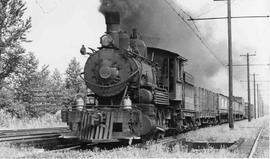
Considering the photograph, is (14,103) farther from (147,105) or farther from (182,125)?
(147,105)

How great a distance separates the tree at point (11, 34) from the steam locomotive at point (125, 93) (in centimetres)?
1077

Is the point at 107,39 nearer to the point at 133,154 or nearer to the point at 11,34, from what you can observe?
the point at 133,154

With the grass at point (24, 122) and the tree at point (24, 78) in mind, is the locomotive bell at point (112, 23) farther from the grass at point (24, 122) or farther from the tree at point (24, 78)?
the tree at point (24, 78)

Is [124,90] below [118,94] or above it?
above

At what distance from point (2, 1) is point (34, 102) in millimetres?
8547

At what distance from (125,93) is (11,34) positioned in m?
13.3

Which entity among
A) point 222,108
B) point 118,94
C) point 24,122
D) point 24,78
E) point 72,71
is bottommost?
point 24,122

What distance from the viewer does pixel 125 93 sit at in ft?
44.4

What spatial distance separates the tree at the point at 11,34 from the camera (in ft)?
78.9

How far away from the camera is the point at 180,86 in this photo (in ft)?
56.7

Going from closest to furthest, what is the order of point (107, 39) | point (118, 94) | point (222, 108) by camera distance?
point (107, 39), point (118, 94), point (222, 108)

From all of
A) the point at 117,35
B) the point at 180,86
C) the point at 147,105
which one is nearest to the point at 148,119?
the point at 147,105

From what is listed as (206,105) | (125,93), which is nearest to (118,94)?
(125,93)

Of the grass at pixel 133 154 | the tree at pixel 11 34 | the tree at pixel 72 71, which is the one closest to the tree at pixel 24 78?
the tree at pixel 11 34
